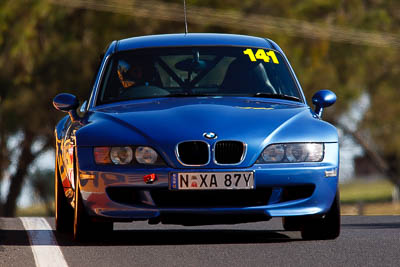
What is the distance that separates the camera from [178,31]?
1388 inches

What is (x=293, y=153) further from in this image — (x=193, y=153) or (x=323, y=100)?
(x=323, y=100)

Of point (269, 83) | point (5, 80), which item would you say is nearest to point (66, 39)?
point (5, 80)

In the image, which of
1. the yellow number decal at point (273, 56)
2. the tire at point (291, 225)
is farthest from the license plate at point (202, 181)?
the yellow number decal at point (273, 56)

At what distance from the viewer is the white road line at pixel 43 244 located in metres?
7.24

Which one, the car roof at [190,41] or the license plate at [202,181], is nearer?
the license plate at [202,181]

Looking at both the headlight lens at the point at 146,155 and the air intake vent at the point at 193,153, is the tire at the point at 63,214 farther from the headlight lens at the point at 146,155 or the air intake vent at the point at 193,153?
the air intake vent at the point at 193,153

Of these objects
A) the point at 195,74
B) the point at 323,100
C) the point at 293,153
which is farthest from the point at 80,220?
the point at 323,100

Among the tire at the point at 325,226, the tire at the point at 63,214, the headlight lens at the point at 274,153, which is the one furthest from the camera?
the tire at the point at 63,214

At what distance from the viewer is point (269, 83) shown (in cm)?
932

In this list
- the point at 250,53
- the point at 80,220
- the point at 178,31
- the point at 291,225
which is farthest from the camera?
the point at 178,31

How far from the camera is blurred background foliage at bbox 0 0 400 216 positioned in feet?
102

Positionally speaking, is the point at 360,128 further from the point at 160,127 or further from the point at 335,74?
the point at 160,127

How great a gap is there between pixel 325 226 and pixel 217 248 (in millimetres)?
981

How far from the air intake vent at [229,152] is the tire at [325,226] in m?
Result: 0.94
